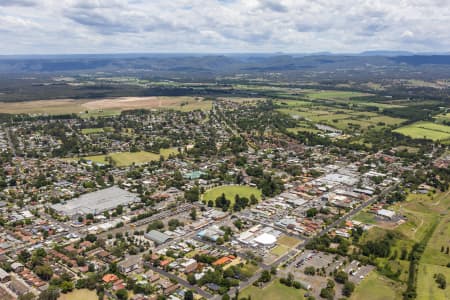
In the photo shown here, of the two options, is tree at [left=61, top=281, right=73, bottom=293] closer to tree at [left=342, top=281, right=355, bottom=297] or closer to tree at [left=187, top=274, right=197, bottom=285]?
tree at [left=187, top=274, right=197, bottom=285]

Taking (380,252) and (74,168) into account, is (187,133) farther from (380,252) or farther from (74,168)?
(380,252)

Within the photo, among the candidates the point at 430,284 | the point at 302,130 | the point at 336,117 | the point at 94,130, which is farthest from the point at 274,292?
the point at 336,117

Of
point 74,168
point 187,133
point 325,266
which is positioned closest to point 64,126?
point 187,133

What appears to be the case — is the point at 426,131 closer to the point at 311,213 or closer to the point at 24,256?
the point at 311,213

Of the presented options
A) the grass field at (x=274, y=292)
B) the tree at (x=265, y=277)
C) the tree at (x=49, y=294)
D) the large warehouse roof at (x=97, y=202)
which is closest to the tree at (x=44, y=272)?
the tree at (x=49, y=294)

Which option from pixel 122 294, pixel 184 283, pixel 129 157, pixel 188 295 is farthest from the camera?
pixel 129 157

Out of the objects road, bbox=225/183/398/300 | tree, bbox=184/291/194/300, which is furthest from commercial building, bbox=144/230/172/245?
road, bbox=225/183/398/300
